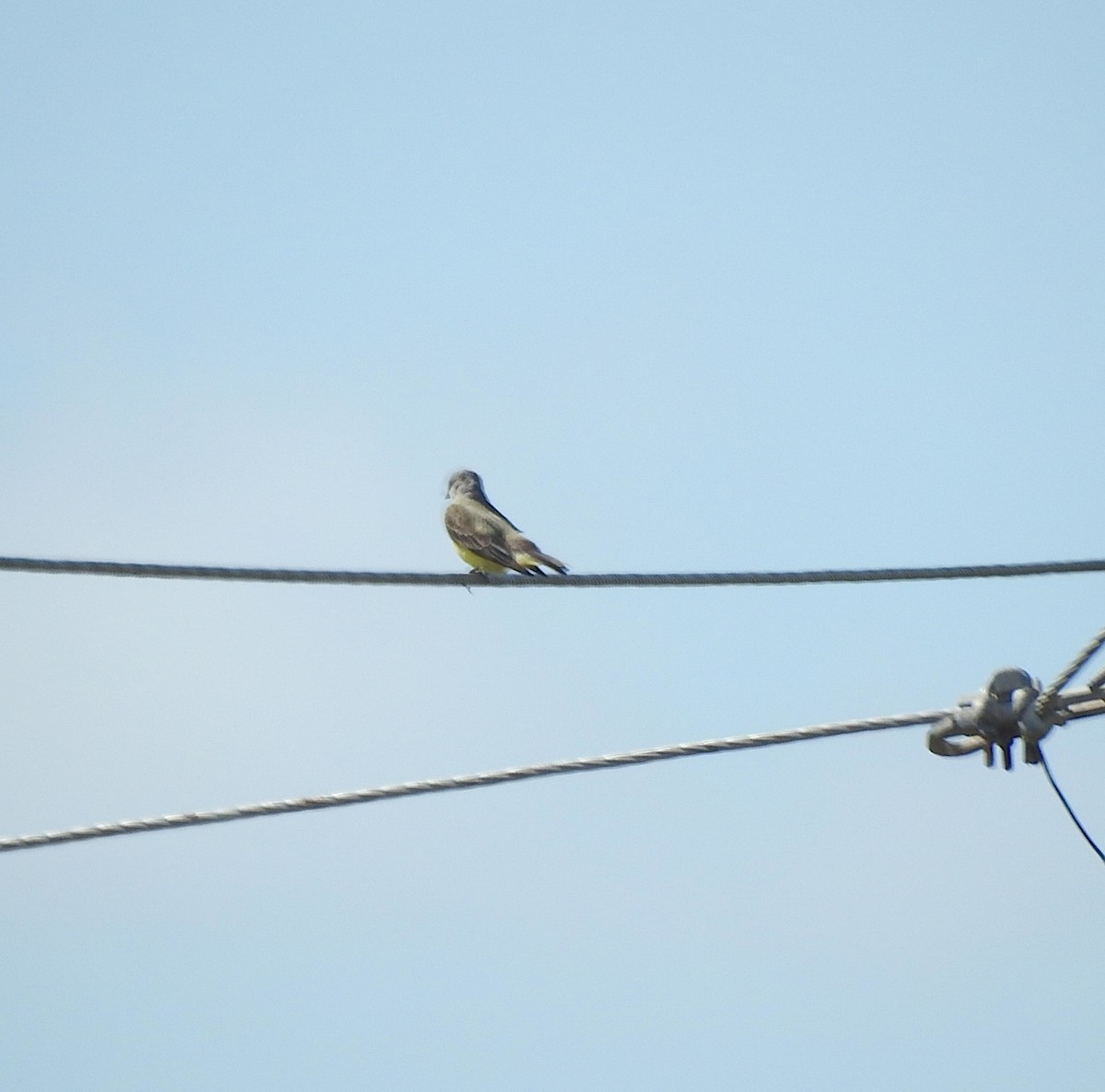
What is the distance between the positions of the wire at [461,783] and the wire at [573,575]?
552 millimetres

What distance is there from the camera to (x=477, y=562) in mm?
13508

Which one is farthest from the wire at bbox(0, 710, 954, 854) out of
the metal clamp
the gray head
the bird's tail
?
the gray head

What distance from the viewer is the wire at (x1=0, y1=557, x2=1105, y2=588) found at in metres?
7.12

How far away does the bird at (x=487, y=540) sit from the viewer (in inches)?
505

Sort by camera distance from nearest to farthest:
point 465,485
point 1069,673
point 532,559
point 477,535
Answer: point 1069,673 < point 532,559 < point 477,535 < point 465,485

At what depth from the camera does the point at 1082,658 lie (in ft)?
25.2

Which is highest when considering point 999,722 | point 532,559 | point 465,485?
point 465,485

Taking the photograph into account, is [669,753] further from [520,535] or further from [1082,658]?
[520,535]

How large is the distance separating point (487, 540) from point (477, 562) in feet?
0.57

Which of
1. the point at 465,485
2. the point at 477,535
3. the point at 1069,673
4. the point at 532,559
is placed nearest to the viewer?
the point at 1069,673

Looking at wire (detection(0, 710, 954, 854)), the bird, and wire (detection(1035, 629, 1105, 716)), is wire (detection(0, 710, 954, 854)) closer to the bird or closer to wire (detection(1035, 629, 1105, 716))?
wire (detection(1035, 629, 1105, 716))

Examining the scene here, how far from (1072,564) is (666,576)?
63.0 inches

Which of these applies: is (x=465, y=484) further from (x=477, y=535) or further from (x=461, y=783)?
(x=461, y=783)

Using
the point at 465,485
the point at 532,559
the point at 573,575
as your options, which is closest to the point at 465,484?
the point at 465,485
